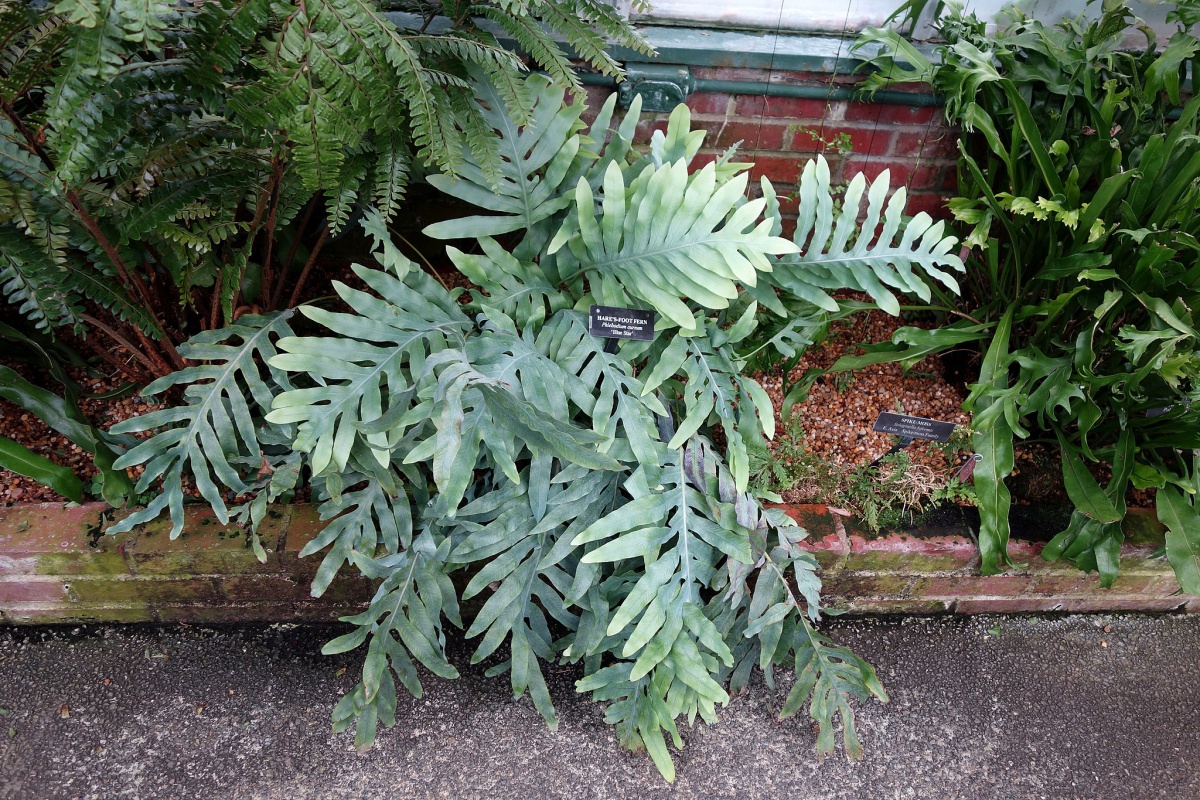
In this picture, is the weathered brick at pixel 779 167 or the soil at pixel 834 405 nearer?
the soil at pixel 834 405

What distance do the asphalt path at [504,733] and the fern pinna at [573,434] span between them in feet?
0.39

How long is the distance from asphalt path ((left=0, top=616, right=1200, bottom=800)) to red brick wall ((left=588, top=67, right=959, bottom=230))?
1362 millimetres

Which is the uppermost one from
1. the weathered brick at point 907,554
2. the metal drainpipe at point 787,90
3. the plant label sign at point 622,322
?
the metal drainpipe at point 787,90

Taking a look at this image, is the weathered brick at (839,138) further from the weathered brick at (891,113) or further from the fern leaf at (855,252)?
the fern leaf at (855,252)

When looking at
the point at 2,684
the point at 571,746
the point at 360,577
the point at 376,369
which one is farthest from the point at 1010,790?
the point at 2,684

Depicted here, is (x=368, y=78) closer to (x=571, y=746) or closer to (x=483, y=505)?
(x=483, y=505)

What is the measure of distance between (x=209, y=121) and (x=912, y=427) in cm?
160

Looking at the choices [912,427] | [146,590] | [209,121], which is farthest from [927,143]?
[146,590]

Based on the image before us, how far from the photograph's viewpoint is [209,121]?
139 cm

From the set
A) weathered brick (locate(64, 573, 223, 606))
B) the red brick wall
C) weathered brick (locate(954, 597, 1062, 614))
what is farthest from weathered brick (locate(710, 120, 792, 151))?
weathered brick (locate(64, 573, 223, 606))

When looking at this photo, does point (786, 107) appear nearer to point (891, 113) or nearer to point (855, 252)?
point (891, 113)

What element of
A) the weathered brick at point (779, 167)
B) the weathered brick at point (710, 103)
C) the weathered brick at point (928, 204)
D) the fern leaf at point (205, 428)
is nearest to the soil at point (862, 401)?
the weathered brick at point (928, 204)

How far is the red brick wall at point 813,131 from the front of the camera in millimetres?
2146

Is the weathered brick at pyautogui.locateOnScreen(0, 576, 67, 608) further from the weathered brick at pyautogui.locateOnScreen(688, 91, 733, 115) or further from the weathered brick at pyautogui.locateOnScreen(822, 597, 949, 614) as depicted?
the weathered brick at pyautogui.locateOnScreen(688, 91, 733, 115)
